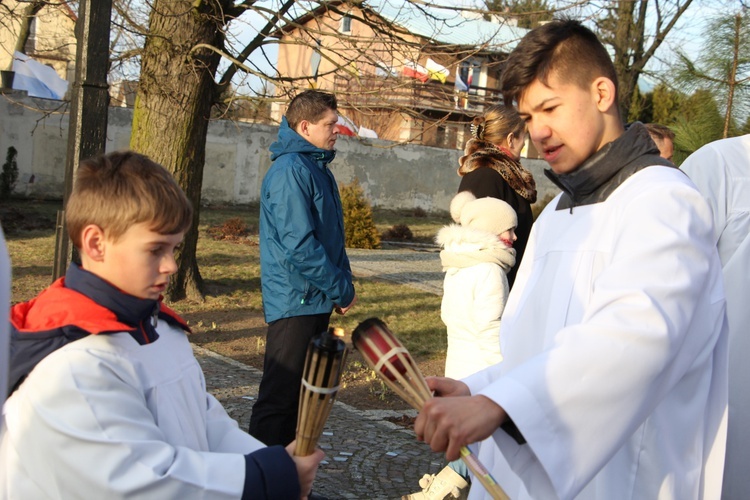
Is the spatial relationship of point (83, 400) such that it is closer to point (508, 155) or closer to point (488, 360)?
point (488, 360)

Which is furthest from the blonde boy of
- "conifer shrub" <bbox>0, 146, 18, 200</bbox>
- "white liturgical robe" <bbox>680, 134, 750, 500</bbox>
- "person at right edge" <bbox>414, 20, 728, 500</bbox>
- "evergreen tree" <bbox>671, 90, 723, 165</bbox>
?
"conifer shrub" <bbox>0, 146, 18, 200</bbox>

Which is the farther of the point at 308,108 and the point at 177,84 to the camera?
the point at 177,84

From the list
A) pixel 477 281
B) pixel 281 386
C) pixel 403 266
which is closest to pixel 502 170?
pixel 477 281

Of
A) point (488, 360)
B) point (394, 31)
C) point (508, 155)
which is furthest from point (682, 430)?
point (394, 31)

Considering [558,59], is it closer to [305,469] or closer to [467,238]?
[305,469]

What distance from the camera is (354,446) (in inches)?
228

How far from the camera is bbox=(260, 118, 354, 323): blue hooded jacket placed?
5.03 metres

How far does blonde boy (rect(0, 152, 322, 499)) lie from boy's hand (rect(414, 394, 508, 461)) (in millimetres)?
454

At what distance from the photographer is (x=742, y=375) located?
2.95 metres

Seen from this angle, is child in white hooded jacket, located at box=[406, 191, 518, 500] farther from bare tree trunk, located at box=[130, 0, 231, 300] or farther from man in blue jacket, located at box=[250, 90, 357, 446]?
bare tree trunk, located at box=[130, 0, 231, 300]

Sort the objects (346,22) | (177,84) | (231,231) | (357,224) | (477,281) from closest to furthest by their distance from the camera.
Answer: (477,281), (177,84), (357,224), (231,231), (346,22)

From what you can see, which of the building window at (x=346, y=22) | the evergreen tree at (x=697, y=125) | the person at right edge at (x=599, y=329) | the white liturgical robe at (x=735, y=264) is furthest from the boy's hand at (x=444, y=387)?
the building window at (x=346, y=22)

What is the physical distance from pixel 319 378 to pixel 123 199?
0.74 metres

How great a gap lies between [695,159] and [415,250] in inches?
626
